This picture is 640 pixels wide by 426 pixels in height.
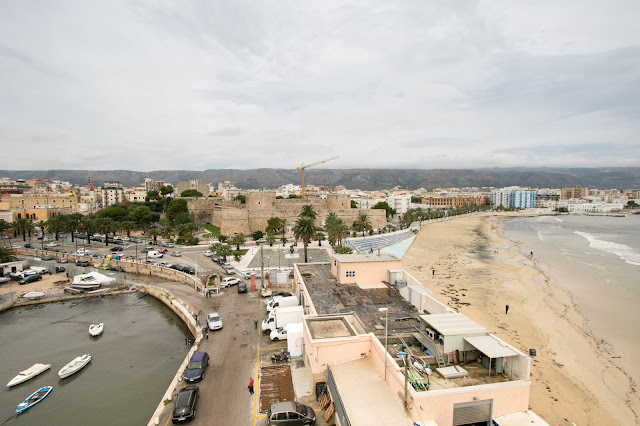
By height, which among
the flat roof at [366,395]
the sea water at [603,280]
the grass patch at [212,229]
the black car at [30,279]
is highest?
the flat roof at [366,395]

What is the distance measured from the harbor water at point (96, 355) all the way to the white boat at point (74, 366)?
0.20 metres

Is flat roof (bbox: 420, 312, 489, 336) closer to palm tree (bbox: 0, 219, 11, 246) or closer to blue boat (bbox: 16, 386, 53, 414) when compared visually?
blue boat (bbox: 16, 386, 53, 414)

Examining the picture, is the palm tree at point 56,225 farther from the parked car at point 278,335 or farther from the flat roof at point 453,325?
the flat roof at point 453,325

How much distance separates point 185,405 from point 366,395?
528 cm

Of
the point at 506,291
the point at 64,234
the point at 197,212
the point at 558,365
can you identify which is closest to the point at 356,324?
the point at 558,365

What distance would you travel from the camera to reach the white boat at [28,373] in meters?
13.1

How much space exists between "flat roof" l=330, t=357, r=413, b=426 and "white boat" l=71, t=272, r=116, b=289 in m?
22.6

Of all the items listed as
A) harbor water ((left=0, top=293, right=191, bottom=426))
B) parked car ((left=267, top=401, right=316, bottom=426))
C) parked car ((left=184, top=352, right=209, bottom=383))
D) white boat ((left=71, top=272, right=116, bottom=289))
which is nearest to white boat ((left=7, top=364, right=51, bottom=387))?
harbor water ((left=0, top=293, right=191, bottom=426))

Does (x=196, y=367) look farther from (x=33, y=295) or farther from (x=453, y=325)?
(x=33, y=295)

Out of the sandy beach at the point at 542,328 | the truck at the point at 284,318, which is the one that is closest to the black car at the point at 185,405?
the truck at the point at 284,318

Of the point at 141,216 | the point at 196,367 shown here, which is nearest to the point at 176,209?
the point at 141,216

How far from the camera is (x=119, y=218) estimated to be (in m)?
53.0

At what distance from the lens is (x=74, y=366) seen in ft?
46.0

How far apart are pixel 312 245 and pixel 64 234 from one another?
37177 mm
